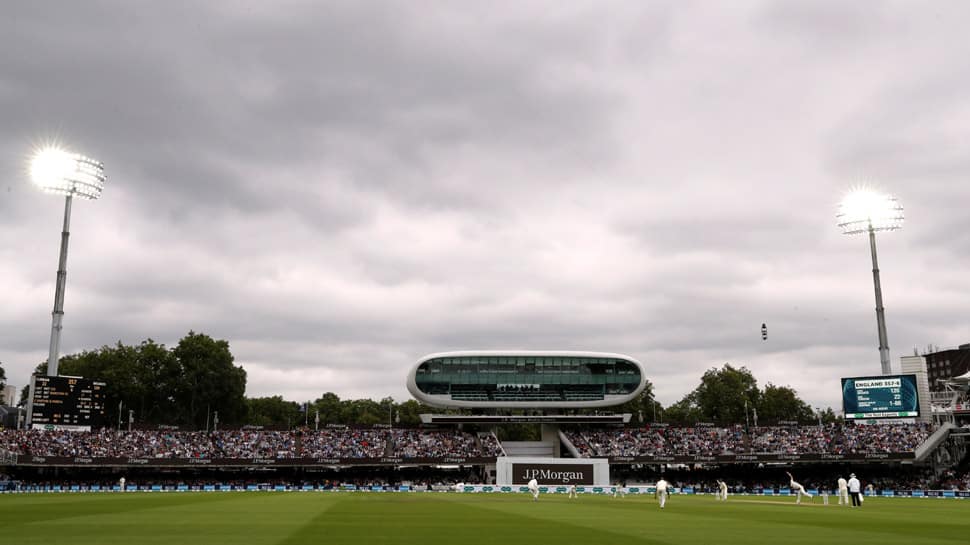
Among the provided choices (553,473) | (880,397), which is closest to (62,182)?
(553,473)

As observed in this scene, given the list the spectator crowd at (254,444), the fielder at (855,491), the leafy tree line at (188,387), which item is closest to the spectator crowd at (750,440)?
the spectator crowd at (254,444)

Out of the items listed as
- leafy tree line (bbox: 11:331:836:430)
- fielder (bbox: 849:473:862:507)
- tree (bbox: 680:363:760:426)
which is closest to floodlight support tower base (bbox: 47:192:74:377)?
leafy tree line (bbox: 11:331:836:430)

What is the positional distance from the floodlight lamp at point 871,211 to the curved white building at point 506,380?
31154mm

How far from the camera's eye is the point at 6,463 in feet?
A: 246

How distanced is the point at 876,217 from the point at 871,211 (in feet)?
3.68

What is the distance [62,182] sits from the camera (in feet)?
270

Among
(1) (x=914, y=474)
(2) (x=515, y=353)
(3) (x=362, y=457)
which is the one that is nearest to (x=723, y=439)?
(1) (x=914, y=474)

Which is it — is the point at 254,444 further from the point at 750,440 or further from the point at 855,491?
the point at 855,491

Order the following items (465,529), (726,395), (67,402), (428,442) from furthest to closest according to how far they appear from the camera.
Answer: (726,395)
(428,442)
(67,402)
(465,529)

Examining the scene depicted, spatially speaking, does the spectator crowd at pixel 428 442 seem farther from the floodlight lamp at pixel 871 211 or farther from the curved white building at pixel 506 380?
the floodlight lamp at pixel 871 211

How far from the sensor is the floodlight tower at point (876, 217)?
8681cm

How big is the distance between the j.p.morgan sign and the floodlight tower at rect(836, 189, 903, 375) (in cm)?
3885

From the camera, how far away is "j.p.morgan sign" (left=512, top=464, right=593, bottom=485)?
73.9m

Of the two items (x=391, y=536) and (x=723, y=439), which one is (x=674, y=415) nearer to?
(x=723, y=439)
